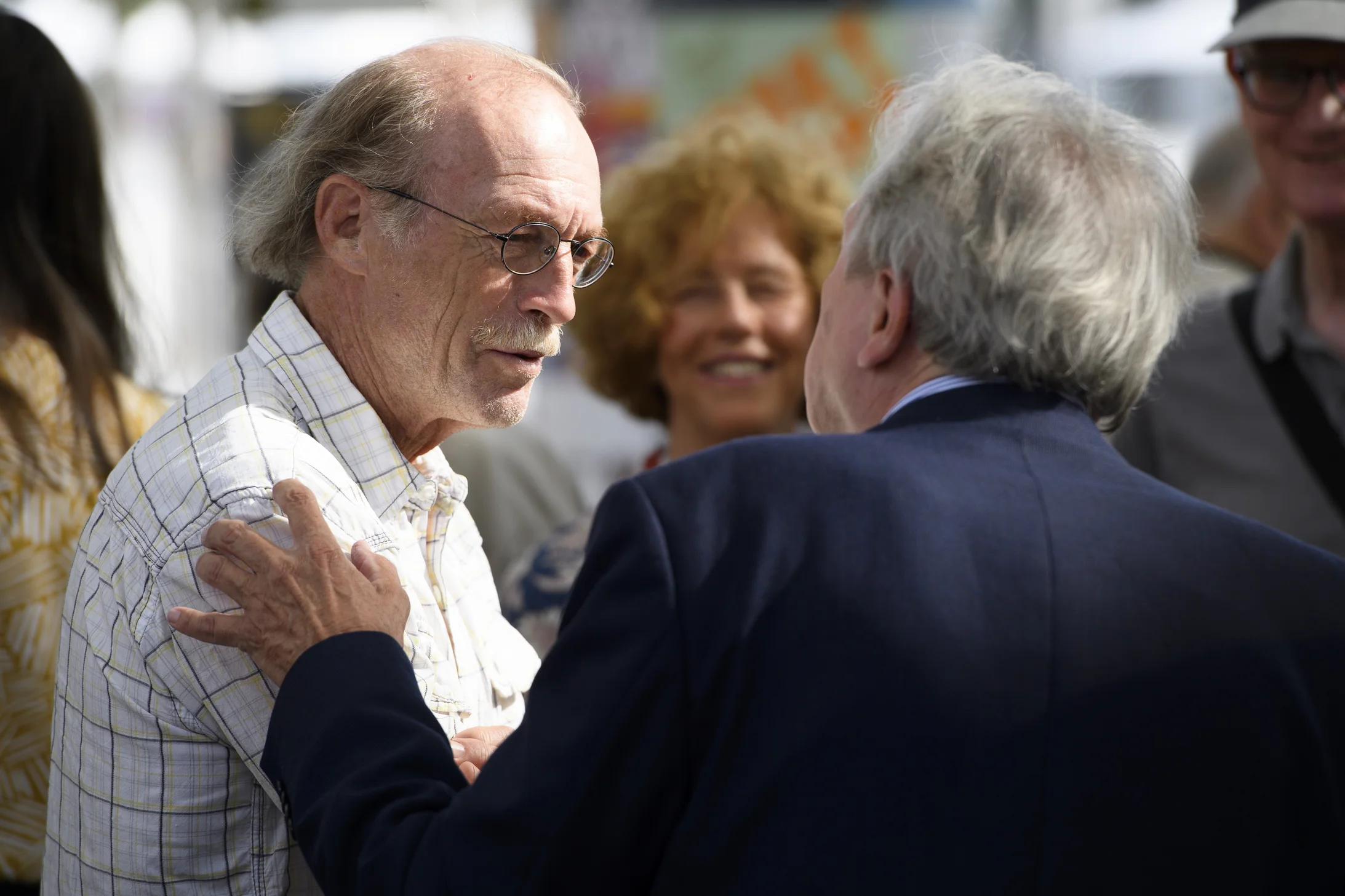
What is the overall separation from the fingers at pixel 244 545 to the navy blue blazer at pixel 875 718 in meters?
0.20

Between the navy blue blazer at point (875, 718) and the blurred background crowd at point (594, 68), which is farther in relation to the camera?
the blurred background crowd at point (594, 68)

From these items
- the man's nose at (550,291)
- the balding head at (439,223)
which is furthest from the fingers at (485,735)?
the man's nose at (550,291)

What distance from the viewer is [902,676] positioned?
56.7 inches

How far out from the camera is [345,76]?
1996mm

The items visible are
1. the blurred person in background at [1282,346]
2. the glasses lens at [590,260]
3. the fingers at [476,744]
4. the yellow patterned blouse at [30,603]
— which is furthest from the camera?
the blurred person in background at [1282,346]

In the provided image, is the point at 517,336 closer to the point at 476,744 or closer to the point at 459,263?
the point at 459,263

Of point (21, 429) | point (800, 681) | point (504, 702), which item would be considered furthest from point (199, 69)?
point (800, 681)

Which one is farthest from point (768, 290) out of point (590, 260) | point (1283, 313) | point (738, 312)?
point (590, 260)

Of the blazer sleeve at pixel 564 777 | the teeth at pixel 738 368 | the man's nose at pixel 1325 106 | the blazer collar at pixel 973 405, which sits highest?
the man's nose at pixel 1325 106

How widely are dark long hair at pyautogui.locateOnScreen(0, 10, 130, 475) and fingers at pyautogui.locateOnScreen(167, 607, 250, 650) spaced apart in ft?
2.75

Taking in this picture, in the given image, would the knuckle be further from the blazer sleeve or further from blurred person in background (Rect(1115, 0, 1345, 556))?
blurred person in background (Rect(1115, 0, 1345, 556))

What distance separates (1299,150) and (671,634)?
7.89 ft

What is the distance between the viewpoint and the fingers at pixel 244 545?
1.62 metres

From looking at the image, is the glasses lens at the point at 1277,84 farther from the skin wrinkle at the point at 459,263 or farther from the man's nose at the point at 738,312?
the skin wrinkle at the point at 459,263
